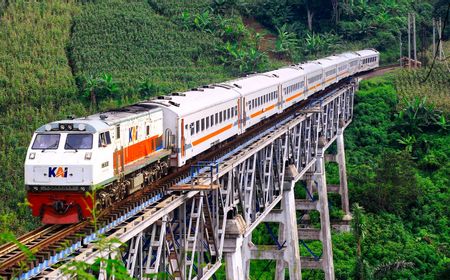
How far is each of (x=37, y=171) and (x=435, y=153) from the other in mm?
43049

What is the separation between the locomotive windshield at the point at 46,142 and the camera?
17.9 meters

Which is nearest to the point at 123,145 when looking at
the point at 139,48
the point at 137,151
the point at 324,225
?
the point at 137,151

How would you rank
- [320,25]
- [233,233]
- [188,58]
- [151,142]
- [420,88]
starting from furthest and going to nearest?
[320,25] < [188,58] < [420,88] < [233,233] < [151,142]

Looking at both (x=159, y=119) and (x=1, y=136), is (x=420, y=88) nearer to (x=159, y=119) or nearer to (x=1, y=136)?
(x=1, y=136)

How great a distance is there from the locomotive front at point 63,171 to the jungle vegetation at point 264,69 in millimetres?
19260

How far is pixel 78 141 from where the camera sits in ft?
58.7

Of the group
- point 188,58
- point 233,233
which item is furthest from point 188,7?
point 233,233

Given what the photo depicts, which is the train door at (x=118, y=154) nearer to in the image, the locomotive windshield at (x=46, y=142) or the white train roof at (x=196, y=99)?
the locomotive windshield at (x=46, y=142)

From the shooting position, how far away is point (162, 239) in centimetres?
1656

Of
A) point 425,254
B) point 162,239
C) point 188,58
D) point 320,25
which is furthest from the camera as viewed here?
point 320,25

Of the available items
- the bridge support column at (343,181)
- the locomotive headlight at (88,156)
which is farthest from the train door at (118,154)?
the bridge support column at (343,181)

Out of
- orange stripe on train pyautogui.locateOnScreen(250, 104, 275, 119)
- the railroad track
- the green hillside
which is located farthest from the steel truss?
the green hillside

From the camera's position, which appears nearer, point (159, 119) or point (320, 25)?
point (159, 119)

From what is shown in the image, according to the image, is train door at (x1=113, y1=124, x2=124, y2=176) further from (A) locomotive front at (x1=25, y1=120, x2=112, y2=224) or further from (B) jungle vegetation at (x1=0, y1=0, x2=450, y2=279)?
(B) jungle vegetation at (x1=0, y1=0, x2=450, y2=279)
